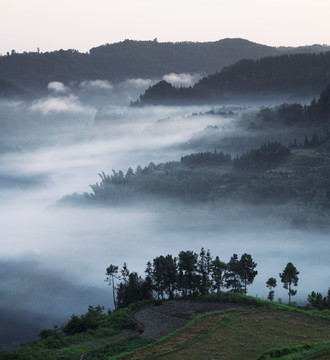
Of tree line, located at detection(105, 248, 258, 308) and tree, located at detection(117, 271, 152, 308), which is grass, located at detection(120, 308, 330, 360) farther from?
tree, located at detection(117, 271, 152, 308)

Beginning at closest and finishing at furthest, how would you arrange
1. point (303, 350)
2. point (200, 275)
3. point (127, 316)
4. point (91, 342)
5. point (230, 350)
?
point (303, 350)
point (230, 350)
point (91, 342)
point (127, 316)
point (200, 275)

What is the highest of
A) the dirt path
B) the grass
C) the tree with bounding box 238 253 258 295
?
the tree with bounding box 238 253 258 295

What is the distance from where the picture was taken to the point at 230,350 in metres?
65.9

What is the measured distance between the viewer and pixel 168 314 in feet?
283

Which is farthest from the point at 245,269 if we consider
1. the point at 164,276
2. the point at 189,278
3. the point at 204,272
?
the point at 164,276

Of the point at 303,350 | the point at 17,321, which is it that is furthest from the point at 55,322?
the point at 303,350

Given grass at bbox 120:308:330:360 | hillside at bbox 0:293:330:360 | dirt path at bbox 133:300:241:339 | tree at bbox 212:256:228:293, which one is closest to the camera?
hillside at bbox 0:293:330:360

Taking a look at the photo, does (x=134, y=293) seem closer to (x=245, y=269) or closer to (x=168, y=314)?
(x=168, y=314)

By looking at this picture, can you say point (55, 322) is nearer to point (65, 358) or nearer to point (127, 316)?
point (127, 316)

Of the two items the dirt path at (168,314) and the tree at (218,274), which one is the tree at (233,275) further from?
the dirt path at (168,314)

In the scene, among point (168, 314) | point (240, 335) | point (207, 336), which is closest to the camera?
point (240, 335)

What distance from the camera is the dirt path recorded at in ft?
258

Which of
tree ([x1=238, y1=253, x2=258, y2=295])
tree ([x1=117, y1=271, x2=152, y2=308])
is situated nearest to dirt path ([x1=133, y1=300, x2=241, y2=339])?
tree ([x1=117, y1=271, x2=152, y2=308])

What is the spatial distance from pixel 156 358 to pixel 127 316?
2217 cm
